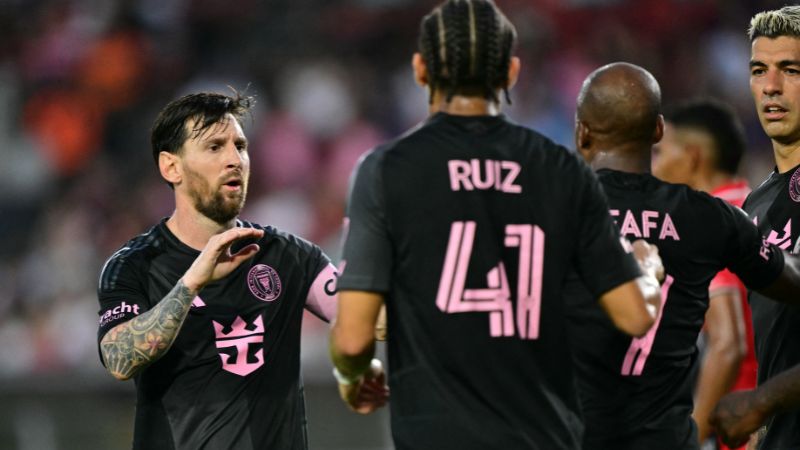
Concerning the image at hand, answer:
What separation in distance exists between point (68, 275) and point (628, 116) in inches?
316

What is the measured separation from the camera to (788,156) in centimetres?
526

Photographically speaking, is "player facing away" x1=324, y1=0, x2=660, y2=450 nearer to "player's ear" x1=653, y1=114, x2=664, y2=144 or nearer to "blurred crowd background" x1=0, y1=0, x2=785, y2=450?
"player's ear" x1=653, y1=114, x2=664, y2=144

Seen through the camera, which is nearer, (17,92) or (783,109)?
(783,109)

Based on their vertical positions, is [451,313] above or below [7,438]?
above

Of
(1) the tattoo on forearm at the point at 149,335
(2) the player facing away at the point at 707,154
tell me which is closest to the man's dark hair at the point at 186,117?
(1) the tattoo on forearm at the point at 149,335

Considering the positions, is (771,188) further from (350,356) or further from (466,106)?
(350,356)

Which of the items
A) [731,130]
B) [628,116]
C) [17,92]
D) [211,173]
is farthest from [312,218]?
[628,116]

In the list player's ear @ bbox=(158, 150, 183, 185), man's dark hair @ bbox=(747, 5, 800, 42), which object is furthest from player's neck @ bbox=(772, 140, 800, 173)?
player's ear @ bbox=(158, 150, 183, 185)

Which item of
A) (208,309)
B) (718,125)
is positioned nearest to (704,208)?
(208,309)

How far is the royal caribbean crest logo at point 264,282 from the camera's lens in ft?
16.5

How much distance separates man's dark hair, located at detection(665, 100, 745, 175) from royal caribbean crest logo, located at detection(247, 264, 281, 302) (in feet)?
A: 9.91

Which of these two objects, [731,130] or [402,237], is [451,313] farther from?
[731,130]

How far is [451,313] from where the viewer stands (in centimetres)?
362

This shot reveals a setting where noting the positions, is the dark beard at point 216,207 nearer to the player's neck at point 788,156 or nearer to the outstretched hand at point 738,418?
the outstretched hand at point 738,418
